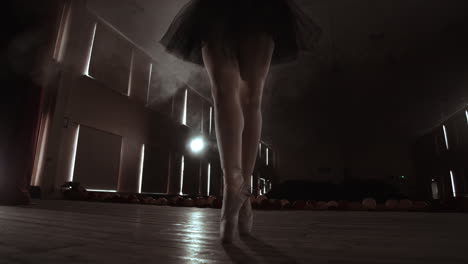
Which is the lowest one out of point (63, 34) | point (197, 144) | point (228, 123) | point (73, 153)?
point (228, 123)

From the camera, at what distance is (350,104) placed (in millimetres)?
4754

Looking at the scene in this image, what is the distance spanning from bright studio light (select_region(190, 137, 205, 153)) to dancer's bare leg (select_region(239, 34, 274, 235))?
5.03m

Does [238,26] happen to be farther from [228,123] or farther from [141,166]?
[141,166]

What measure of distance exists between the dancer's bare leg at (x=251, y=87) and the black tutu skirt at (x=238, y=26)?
1.3 inches

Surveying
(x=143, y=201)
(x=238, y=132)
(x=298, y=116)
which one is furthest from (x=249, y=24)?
(x=298, y=116)

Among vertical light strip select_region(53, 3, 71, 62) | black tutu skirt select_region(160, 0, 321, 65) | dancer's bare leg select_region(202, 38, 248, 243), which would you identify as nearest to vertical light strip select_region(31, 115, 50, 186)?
vertical light strip select_region(53, 3, 71, 62)

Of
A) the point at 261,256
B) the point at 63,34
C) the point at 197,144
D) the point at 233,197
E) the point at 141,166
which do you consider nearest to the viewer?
the point at 261,256

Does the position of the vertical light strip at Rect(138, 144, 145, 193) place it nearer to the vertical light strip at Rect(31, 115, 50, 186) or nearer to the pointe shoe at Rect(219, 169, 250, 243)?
the vertical light strip at Rect(31, 115, 50, 186)

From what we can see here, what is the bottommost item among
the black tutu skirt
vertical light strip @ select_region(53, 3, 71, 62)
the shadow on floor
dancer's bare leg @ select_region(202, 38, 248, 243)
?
the shadow on floor

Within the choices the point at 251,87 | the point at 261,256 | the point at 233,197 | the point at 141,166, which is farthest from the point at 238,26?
the point at 141,166

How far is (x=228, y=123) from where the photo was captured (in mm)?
551

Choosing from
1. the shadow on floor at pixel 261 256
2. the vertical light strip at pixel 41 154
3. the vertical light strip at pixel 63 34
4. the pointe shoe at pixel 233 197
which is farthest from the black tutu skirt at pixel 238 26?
the vertical light strip at pixel 63 34

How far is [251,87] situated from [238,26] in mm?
166

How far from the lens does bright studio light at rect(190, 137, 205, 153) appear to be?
5.63 m
